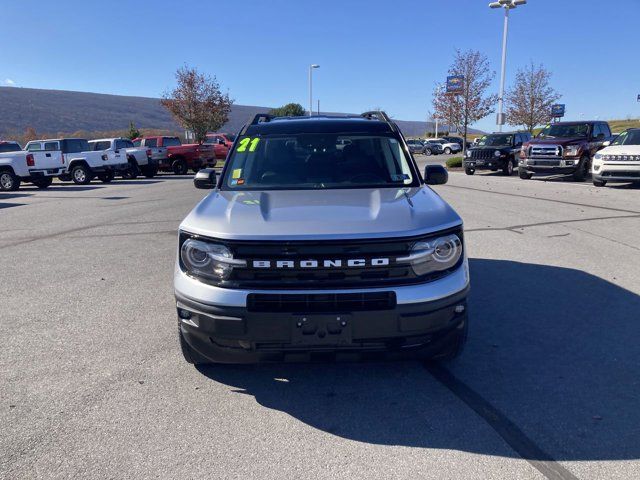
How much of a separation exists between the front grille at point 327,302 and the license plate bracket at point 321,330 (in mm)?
48

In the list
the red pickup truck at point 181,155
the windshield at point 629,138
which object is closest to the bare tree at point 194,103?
the red pickup truck at point 181,155

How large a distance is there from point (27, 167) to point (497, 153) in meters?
19.1

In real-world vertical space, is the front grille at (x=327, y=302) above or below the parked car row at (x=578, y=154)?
below

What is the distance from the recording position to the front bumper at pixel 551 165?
18.4 metres

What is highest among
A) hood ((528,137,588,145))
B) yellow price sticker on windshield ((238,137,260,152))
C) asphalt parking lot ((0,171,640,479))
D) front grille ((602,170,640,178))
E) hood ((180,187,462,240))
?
hood ((528,137,588,145))

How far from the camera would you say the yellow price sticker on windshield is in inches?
189

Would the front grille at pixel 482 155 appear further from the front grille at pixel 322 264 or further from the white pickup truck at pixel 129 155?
the front grille at pixel 322 264

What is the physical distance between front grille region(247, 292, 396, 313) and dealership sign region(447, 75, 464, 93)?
35.3 meters

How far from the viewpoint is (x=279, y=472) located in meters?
2.65

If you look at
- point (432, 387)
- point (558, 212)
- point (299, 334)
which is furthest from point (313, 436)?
point (558, 212)

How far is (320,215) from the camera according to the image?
3311 mm

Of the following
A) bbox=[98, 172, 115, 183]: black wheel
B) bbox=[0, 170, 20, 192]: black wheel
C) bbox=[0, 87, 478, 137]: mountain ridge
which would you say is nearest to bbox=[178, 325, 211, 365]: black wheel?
bbox=[0, 170, 20, 192]: black wheel

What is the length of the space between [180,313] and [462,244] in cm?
186

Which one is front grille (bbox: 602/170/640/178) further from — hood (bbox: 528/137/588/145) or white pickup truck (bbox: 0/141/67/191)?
white pickup truck (bbox: 0/141/67/191)
